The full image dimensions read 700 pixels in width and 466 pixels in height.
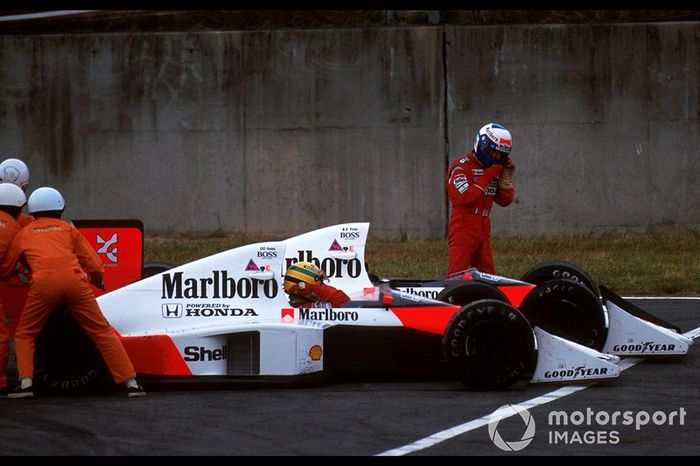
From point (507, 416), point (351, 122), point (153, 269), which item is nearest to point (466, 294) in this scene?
point (507, 416)

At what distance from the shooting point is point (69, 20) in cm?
→ 2247

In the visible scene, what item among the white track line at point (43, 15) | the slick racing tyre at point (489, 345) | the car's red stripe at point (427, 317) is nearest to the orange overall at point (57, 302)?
the car's red stripe at point (427, 317)

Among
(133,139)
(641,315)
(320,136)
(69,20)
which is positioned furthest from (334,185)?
(641,315)

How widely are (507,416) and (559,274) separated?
295 centimetres

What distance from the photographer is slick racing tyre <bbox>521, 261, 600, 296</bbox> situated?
444 inches

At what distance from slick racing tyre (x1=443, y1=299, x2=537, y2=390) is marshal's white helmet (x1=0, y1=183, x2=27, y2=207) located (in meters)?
3.24

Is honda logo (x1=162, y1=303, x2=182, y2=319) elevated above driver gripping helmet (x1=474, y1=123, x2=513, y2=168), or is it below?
below

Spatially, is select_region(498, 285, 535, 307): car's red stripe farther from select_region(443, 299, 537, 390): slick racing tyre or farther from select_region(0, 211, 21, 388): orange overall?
select_region(0, 211, 21, 388): orange overall

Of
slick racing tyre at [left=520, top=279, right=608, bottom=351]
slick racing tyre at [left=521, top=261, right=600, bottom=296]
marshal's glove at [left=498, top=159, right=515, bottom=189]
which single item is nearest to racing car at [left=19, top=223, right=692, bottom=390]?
slick racing tyre at [left=520, top=279, right=608, bottom=351]

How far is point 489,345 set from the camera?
372 inches

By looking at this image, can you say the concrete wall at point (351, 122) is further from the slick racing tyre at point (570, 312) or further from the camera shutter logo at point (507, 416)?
the camera shutter logo at point (507, 416)

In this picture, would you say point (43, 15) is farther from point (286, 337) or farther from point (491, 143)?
point (286, 337)

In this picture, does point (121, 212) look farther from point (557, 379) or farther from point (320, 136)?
point (557, 379)

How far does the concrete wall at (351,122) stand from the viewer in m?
18.8
